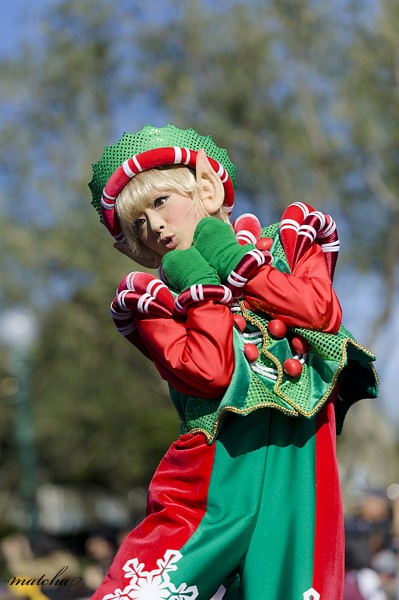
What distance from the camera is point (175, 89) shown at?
52.6 ft

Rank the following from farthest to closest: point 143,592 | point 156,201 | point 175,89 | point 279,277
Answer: point 175,89, point 156,201, point 279,277, point 143,592

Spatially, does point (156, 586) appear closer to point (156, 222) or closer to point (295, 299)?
point (295, 299)

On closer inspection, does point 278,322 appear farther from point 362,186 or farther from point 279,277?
point 362,186

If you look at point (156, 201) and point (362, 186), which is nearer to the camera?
point (156, 201)

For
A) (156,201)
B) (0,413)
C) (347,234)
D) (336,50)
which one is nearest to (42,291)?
(347,234)

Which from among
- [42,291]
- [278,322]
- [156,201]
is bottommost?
[278,322]

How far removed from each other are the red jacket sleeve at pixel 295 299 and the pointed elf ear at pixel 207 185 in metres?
0.28

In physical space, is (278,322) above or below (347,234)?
below

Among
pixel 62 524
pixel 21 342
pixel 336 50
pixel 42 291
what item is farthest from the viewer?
pixel 62 524

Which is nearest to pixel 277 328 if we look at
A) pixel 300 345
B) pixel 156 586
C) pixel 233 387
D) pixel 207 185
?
pixel 300 345

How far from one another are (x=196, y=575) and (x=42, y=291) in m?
15.8
